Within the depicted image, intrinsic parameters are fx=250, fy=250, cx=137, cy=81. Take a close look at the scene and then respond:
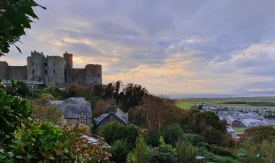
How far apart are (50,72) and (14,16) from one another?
29188 mm

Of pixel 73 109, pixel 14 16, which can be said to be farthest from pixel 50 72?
pixel 14 16

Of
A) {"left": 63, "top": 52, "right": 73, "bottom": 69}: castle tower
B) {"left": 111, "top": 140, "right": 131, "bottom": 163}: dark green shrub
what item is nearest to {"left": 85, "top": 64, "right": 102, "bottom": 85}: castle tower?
{"left": 63, "top": 52, "right": 73, "bottom": 69}: castle tower

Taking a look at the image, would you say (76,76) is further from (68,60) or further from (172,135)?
(172,135)

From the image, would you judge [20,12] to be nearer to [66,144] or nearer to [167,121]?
[66,144]

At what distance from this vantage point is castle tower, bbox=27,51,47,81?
90.8 ft

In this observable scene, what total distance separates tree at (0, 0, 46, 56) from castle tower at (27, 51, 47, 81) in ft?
94.9

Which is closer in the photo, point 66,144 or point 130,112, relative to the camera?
point 66,144

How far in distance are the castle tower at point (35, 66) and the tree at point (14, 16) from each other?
28933 millimetres

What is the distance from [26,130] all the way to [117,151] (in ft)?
29.7

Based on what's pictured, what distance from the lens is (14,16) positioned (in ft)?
2.76

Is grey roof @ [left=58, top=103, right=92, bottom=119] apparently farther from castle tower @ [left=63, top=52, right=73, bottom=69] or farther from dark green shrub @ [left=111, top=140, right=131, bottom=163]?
castle tower @ [left=63, top=52, right=73, bottom=69]

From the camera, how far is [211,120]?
878 inches

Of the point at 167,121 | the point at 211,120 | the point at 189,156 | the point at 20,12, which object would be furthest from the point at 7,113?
the point at 211,120

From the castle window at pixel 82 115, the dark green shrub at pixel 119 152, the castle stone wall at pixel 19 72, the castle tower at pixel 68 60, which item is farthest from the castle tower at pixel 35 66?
the dark green shrub at pixel 119 152
